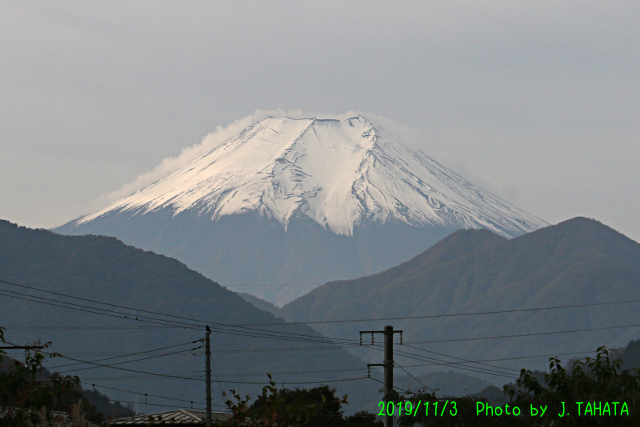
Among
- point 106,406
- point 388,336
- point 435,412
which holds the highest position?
point 388,336

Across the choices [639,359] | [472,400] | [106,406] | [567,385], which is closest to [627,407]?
[567,385]

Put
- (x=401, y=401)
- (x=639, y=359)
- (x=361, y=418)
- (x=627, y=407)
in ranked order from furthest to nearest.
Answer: (x=639, y=359), (x=361, y=418), (x=401, y=401), (x=627, y=407)

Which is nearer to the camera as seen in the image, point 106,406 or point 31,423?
point 31,423

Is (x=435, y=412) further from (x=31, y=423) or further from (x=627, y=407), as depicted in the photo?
(x=31, y=423)

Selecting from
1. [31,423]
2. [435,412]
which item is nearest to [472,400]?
[435,412]

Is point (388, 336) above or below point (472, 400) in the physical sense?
above

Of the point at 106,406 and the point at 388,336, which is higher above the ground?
the point at 388,336

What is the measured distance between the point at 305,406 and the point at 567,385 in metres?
12.2

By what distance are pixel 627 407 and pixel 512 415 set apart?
3.20 metres

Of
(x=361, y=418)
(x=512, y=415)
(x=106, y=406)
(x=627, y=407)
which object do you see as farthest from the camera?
(x=106, y=406)

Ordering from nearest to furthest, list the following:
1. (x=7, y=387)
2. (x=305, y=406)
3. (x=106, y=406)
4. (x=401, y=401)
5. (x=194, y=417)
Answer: (x=305, y=406) → (x=7, y=387) → (x=401, y=401) → (x=194, y=417) → (x=106, y=406)

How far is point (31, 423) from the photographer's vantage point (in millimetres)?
14078

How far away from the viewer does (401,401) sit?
24.8m

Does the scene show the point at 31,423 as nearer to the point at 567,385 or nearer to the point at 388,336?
the point at 567,385
